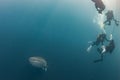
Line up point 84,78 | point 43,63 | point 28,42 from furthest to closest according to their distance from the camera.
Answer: point 28,42
point 84,78
point 43,63

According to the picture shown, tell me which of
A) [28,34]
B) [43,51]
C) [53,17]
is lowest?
[43,51]

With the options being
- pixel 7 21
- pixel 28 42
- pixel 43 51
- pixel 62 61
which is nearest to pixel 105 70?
pixel 62 61

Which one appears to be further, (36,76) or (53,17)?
(53,17)

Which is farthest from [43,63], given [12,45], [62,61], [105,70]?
[105,70]

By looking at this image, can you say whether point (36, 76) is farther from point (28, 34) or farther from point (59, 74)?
point (28, 34)

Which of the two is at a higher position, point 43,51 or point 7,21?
point 7,21

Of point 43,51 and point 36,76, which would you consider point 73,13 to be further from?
point 36,76

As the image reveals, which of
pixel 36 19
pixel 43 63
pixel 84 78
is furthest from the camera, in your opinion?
pixel 36 19
